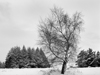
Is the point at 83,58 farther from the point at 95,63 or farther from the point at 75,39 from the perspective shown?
the point at 75,39

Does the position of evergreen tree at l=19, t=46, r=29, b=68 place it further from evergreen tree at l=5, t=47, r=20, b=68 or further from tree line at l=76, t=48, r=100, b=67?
tree line at l=76, t=48, r=100, b=67

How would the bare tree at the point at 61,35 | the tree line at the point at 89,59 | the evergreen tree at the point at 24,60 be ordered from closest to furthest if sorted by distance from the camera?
the bare tree at the point at 61,35
the tree line at the point at 89,59
the evergreen tree at the point at 24,60

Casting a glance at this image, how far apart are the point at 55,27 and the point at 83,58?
25.2 meters

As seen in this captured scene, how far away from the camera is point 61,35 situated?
588 inches

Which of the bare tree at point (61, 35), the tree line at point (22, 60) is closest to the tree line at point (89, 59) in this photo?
the tree line at point (22, 60)

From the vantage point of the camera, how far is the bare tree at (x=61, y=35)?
47.6 feet

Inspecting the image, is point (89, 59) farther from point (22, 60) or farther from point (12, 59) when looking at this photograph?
point (12, 59)

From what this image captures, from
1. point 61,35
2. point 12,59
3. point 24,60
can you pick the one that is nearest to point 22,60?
point 24,60

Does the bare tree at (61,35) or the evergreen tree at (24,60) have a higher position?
the bare tree at (61,35)

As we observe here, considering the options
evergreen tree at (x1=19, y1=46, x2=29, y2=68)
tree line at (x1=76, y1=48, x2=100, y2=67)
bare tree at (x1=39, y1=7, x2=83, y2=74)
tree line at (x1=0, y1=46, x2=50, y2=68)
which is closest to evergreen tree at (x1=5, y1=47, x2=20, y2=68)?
tree line at (x1=0, y1=46, x2=50, y2=68)

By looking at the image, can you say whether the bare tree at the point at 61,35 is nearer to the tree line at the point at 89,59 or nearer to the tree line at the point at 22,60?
the tree line at the point at 89,59

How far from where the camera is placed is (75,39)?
48.9ft

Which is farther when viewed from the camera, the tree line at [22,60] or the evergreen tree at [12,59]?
the tree line at [22,60]

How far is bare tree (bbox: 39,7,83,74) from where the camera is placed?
47.6 ft
